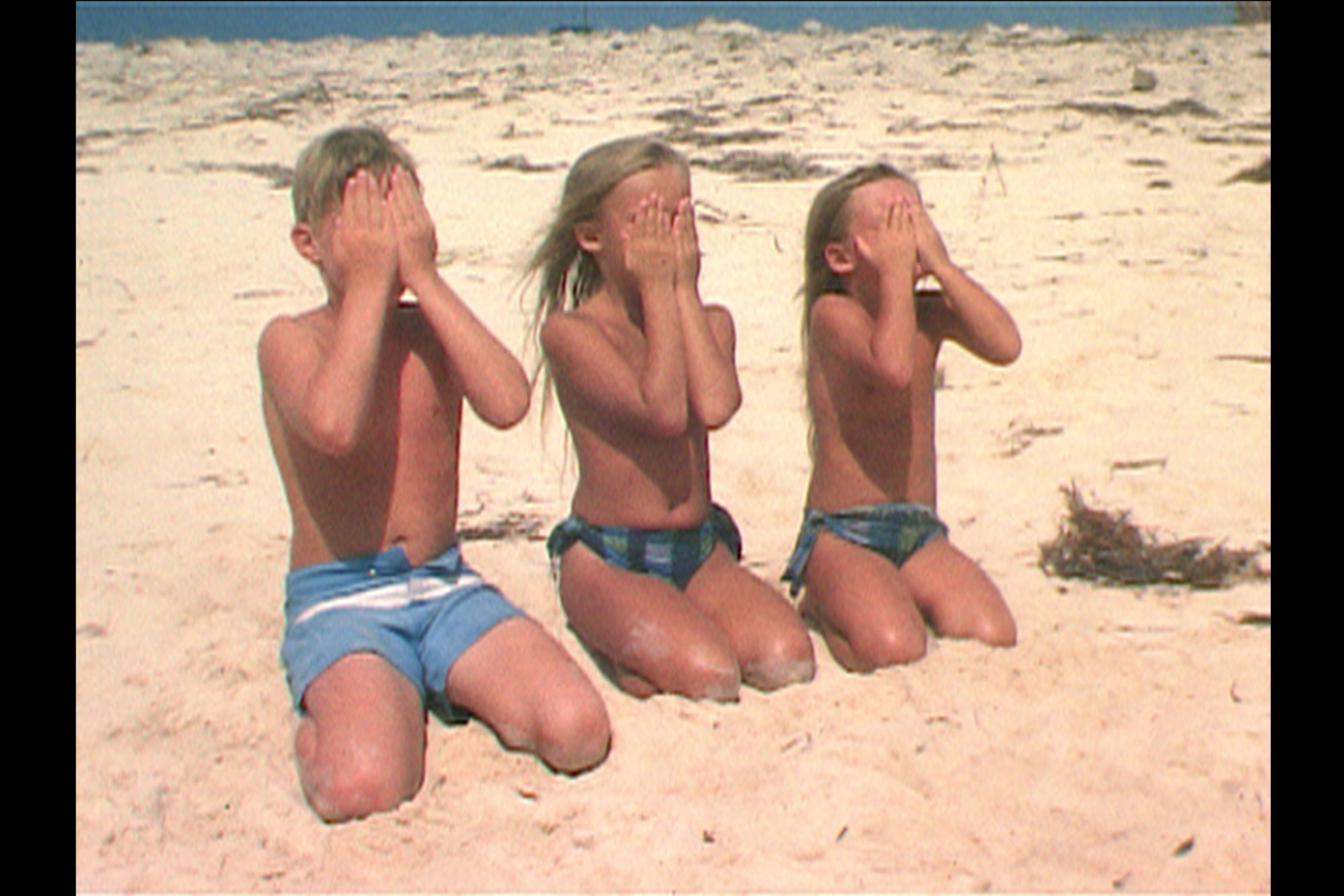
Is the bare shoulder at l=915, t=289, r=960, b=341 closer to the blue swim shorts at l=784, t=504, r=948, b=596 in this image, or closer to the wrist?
the blue swim shorts at l=784, t=504, r=948, b=596

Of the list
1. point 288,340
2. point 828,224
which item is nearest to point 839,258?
point 828,224

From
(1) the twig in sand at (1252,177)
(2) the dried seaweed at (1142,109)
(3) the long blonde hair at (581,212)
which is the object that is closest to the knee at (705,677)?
→ (3) the long blonde hair at (581,212)

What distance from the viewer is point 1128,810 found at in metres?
2.21

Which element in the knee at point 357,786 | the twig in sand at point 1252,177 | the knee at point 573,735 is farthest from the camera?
the twig in sand at point 1252,177

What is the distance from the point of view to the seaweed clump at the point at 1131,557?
10.5 feet

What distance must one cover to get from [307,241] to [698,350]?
2.77 ft

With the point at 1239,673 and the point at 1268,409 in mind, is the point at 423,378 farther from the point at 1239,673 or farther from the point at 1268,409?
the point at 1268,409

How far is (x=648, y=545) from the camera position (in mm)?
2918

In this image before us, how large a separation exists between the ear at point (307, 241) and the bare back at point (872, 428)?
1160 mm

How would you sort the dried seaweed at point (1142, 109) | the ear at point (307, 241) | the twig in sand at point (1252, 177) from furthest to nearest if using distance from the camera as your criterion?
the dried seaweed at point (1142, 109) → the twig in sand at point (1252, 177) → the ear at point (307, 241)

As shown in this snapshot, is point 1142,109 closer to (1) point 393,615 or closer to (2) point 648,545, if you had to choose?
(2) point 648,545

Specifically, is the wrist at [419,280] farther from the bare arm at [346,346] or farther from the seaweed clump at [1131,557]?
the seaweed clump at [1131,557]

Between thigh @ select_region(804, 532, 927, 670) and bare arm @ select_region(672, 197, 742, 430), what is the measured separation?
0.44m
